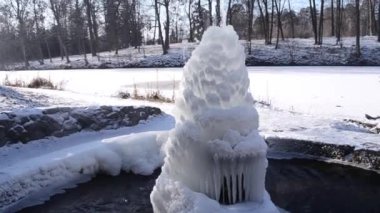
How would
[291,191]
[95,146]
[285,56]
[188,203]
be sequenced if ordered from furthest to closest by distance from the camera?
[285,56], [95,146], [291,191], [188,203]

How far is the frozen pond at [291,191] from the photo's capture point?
223 inches

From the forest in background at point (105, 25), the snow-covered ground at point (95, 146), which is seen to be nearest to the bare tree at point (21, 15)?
the forest in background at point (105, 25)

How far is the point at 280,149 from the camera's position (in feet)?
26.0

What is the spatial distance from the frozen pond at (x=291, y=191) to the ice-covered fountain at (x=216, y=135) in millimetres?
1494

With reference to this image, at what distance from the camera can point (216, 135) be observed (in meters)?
4.10

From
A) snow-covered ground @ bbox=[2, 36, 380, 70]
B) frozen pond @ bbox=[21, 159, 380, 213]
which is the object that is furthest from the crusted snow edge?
snow-covered ground @ bbox=[2, 36, 380, 70]

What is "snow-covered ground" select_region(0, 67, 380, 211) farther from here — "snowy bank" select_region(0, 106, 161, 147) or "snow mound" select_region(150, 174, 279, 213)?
"snow mound" select_region(150, 174, 279, 213)

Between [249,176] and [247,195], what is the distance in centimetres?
20

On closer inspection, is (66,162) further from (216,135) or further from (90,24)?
(90,24)

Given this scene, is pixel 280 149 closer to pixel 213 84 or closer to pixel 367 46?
pixel 213 84

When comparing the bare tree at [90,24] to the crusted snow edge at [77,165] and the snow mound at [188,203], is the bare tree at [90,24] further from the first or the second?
the snow mound at [188,203]

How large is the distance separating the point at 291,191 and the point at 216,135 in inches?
98.2

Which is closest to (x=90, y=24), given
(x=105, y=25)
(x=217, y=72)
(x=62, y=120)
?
(x=105, y=25)

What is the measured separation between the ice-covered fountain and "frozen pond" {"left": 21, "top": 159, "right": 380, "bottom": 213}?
1.49m
